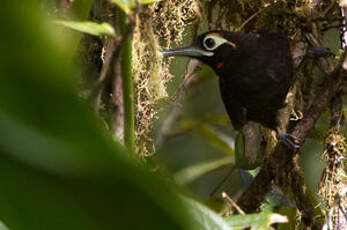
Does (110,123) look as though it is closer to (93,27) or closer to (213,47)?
(93,27)

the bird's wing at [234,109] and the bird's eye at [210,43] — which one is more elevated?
the bird's eye at [210,43]

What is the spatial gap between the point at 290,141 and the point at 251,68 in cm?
36

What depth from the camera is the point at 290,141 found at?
1.64 metres

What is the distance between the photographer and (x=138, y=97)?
1.58 metres

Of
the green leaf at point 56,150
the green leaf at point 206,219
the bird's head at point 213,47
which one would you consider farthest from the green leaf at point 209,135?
the green leaf at point 56,150

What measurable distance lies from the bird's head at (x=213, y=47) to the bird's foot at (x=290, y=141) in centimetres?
37

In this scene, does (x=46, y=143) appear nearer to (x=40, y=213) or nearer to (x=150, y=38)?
(x=40, y=213)

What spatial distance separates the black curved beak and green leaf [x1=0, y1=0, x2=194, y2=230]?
1.46m

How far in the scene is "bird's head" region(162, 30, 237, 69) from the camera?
1.85 meters

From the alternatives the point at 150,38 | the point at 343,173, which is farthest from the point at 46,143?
the point at 343,173

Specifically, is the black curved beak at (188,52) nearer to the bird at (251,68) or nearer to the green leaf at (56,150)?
the bird at (251,68)

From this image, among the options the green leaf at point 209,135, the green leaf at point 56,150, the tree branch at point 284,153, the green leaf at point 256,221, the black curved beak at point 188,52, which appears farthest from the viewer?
the green leaf at point 209,135

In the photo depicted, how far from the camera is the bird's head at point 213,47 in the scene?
1854mm

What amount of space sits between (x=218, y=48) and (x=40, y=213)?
1651 millimetres
